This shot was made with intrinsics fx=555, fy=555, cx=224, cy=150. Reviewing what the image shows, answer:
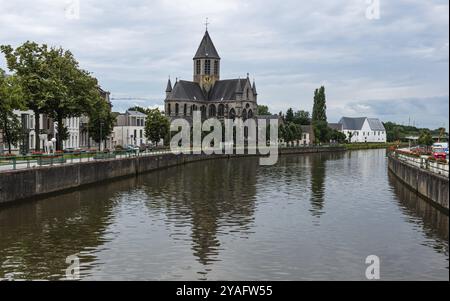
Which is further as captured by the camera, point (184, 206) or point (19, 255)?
point (184, 206)

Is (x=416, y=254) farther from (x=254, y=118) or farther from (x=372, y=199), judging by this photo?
(x=254, y=118)

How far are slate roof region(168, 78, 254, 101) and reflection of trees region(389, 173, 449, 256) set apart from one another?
130903 mm

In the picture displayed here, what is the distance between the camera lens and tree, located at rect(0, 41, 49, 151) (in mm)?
60031

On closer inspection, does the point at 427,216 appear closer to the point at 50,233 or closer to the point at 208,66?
the point at 50,233

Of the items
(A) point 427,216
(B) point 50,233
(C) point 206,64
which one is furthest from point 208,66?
(B) point 50,233

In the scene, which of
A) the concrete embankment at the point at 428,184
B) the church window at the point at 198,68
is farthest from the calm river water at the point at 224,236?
the church window at the point at 198,68

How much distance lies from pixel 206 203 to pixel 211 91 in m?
148

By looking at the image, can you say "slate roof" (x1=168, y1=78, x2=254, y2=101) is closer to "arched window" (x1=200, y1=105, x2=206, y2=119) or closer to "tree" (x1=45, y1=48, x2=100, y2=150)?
"arched window" (x1=200, y1=105, x2=206, y2=119)

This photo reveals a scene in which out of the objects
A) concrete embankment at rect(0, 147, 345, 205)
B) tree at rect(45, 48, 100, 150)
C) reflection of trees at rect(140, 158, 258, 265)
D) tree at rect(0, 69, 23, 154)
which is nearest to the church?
concrete embankment at rect(0, 147, 345, 205)

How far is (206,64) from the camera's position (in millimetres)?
187125

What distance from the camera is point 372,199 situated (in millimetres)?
45562
